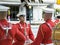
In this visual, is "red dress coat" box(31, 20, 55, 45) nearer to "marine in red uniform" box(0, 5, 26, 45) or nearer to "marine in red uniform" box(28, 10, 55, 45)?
"marine in red uniform" box(28, 10, 55, 45)

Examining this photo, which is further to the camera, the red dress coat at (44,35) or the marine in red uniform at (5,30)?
the red dress coat at (44,35)

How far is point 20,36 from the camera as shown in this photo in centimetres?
470

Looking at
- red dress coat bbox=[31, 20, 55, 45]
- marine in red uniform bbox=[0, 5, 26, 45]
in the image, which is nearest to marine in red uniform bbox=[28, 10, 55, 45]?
red dress coat bbox=[31, 20, 55, 45]

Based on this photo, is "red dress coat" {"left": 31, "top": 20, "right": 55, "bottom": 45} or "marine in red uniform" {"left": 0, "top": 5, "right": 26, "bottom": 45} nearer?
"marine in red uniform" {"left": 0, "top": 5, "right": 26, "bottom": 45}

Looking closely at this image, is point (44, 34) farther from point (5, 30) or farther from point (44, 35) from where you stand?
point (5, 30)

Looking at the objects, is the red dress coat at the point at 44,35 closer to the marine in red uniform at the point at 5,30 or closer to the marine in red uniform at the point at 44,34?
the marine in red uniform at the point at 44,34

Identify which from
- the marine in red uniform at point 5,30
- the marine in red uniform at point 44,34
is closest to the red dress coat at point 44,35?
the marine in red uniform at point 44,34

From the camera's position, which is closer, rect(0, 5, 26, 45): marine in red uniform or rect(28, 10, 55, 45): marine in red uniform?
rect(0, 5, 26, 45): marine in red uniform

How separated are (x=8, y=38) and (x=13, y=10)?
80.8ft

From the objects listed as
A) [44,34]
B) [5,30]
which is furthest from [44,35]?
[5,30]

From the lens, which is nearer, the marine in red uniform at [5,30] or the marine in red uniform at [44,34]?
the marine in red uniform at [5,30]

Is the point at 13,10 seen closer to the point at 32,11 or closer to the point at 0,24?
the point at 32,11

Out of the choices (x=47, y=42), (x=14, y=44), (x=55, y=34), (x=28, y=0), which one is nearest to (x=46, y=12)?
(x=47, y=42)

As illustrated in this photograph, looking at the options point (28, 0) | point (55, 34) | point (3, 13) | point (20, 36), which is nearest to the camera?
point (55, 34)
